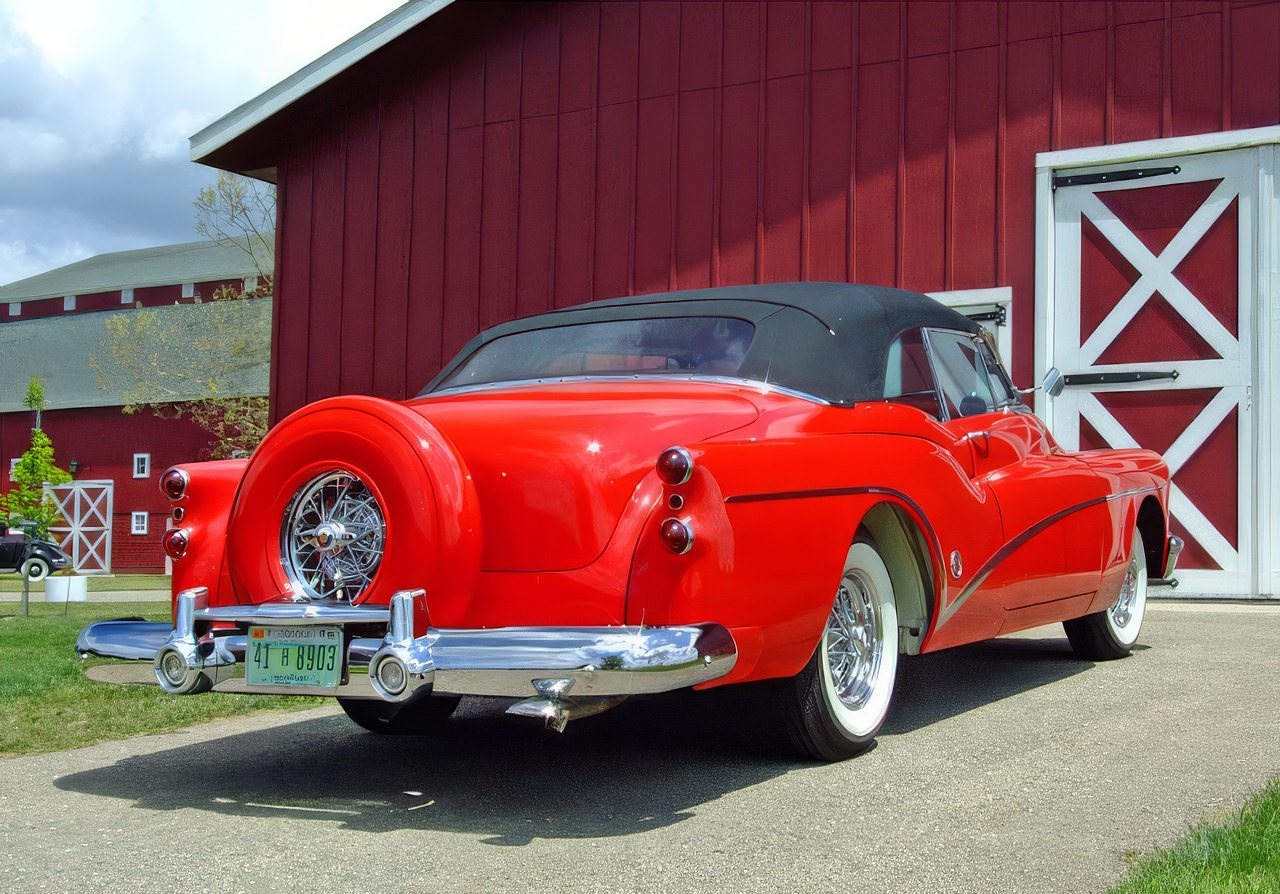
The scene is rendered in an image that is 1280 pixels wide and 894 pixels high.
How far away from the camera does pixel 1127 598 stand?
677 centimetres

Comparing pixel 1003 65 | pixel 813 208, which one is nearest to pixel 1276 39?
pixel 1003 65

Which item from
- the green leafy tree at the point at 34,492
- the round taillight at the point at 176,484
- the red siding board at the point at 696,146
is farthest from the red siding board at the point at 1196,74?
the green leafy tree at the point at 34,492

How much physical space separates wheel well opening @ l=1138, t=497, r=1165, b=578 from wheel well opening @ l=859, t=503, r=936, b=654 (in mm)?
2733

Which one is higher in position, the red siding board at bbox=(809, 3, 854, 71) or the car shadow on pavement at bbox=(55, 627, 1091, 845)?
the red siding board at bbox=(809, 3, 854, 71)

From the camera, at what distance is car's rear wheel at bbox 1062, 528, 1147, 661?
21.3 feet

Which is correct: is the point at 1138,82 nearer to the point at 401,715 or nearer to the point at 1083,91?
the point at 1083,91

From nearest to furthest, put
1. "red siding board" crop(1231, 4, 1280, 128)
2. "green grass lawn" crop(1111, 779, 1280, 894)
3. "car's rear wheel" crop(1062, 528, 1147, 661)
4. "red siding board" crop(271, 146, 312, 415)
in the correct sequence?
1. "green grass lawn" crop(1111, 779, 1280, 894)
2. "car's rear wheel" crop(1062, 528, 1147, 661)
3. "red siding board" crop(1231, 4, 1280, 128)
4. "red siding board" crop(271, 146, 312, 415)

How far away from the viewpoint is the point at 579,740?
4852mm

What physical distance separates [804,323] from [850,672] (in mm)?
1191

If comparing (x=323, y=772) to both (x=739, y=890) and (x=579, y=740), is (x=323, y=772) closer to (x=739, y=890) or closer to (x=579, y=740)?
(x=579, y=740)

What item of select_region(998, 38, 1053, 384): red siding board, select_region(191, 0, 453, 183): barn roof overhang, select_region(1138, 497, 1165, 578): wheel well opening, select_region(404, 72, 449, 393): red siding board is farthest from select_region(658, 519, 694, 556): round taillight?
select_region(191, 0, 453, 183): barn roof overhang

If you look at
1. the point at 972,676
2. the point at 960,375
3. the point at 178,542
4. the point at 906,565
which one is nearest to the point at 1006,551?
the point at 906,565

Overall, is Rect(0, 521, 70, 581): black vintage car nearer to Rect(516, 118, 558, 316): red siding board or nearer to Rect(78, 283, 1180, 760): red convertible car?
Rect(516, 118, 558, 316): red siding board

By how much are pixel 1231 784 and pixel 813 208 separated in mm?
7936
